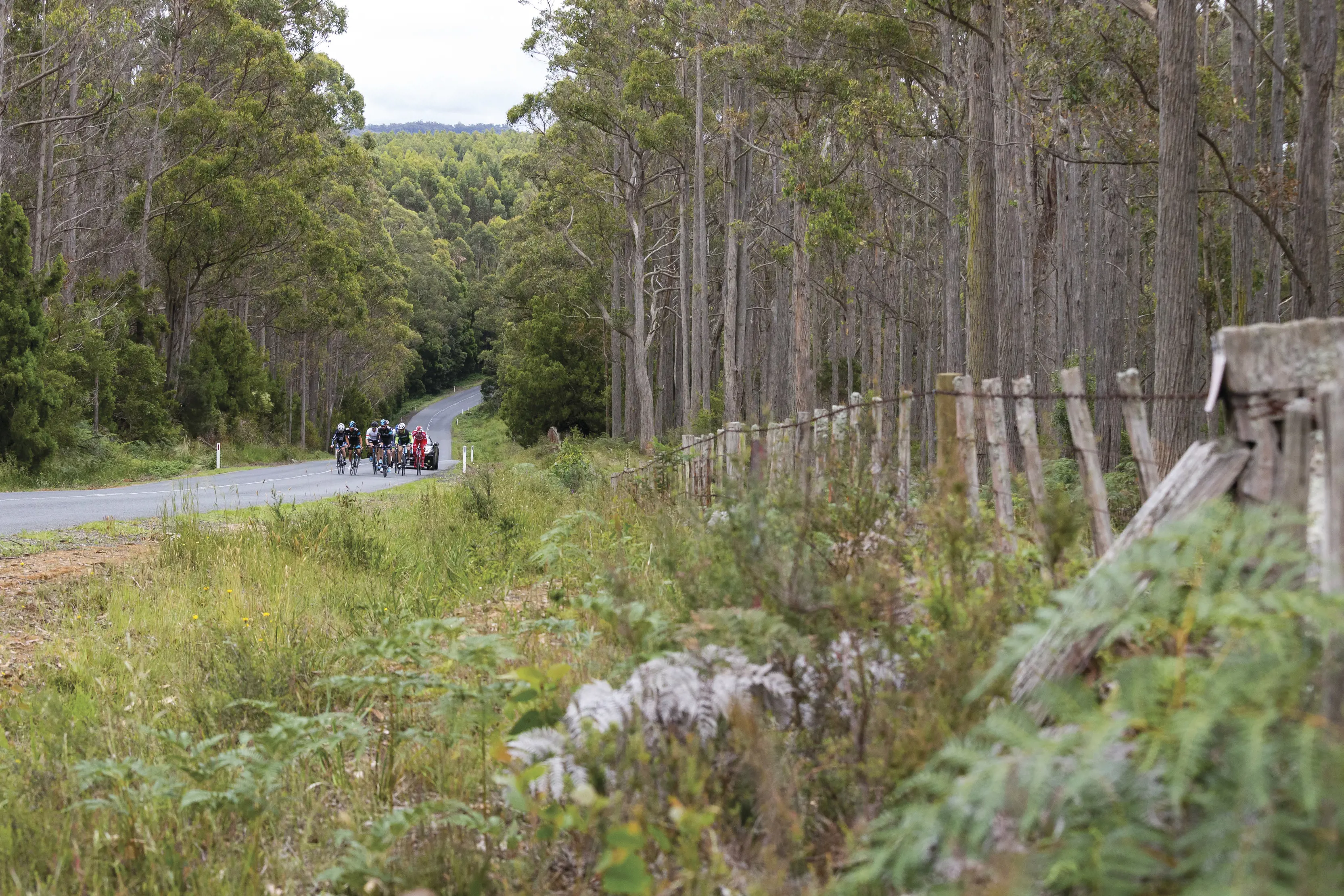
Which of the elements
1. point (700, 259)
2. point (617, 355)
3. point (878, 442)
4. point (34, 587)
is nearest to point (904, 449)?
point (878, 442)

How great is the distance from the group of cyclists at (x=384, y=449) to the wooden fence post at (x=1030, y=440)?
24356 millimetres

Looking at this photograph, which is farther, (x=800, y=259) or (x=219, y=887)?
(x=800, y=259)

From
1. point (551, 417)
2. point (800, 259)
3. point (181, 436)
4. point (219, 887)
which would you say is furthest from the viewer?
point (551, 417)

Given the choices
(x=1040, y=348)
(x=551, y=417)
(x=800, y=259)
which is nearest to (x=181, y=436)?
(x=551, y=417)

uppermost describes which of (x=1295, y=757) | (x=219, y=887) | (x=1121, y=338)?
(x=1121, y=338)

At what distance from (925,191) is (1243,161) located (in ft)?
53.7

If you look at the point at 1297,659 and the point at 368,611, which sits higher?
the point at 1297,659

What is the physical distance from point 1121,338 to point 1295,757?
3145 cm

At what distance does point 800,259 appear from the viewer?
22.4 m

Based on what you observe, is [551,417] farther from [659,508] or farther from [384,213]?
[659,508]

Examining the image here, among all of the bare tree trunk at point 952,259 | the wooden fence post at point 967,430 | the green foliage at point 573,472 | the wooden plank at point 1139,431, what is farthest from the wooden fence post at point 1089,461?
the bare tree trunk at point 952,259

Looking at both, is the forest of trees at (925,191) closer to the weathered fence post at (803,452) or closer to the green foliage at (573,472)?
the weathered fence post at (803,452)

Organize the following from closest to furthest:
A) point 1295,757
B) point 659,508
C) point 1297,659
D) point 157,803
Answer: point 1295,757
point 1297,659
point 157,803
point 659,508

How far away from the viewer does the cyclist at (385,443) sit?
27781 mm
